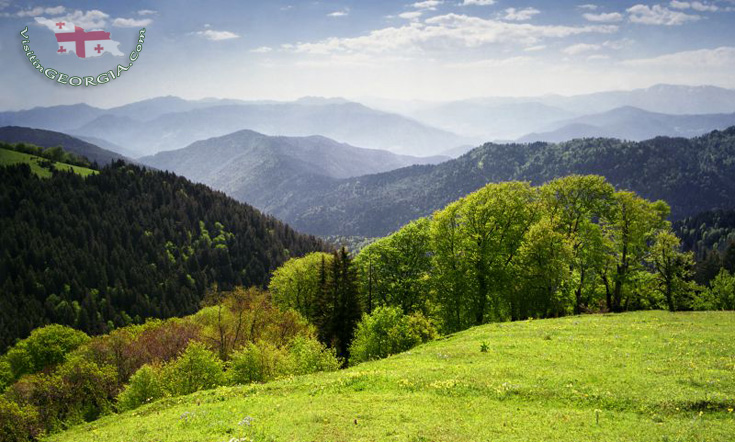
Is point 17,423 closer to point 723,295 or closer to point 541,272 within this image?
point 541,272

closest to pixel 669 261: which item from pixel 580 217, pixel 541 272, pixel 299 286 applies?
pixel 580 217

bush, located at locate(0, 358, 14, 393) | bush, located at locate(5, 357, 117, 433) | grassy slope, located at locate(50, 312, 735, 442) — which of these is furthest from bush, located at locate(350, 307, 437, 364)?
bush, located at locate(0, 358, 14, 393)

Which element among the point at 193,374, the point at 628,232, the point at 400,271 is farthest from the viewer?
the point at 400,271

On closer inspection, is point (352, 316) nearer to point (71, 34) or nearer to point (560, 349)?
point (560, 349)

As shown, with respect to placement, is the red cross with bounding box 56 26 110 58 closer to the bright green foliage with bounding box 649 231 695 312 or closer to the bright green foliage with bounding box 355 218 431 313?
the bright green foliage with bounding box 355 218 431 313

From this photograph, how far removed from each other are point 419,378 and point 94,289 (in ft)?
629

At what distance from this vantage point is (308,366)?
140 feet

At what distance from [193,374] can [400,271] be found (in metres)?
31.1

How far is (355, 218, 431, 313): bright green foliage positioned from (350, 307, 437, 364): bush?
1096cm

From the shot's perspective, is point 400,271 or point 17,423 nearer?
point 17,423

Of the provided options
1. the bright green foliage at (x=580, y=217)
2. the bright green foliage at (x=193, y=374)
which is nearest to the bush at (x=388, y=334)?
the bright green foliage at (x=193, y=374)

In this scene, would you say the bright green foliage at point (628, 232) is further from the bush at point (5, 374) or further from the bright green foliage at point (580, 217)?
the bush at point (5, 374)

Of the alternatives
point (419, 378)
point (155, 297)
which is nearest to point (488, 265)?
point (419, 378)

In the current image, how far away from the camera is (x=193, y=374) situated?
140 ft
